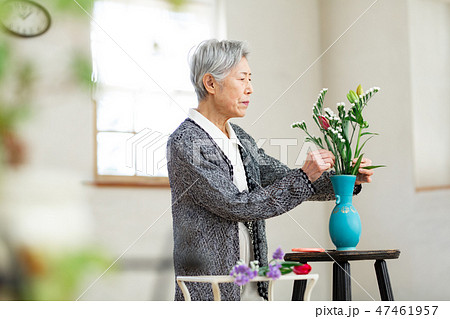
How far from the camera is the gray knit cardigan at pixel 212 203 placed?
1.47m

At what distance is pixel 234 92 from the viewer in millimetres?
1647

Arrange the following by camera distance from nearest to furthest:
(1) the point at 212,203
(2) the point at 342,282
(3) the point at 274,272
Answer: (3) the point at 274,272 → (2) the point at 342,282 → (1) the point at 212,203

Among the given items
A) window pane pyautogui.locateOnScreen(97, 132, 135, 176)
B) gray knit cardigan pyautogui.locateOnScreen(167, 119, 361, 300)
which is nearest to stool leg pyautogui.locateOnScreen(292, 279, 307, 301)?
gray knit cardigan pyautogui.locateOnScreen(167, 119, 361, 300)

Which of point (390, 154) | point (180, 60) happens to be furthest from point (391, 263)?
point (180, 60)

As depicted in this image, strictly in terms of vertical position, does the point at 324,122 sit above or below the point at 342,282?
above

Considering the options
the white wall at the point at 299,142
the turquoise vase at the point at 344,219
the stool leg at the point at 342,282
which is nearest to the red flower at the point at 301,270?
the stool leg at the point at 342,282

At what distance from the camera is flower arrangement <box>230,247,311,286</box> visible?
1.19 metres

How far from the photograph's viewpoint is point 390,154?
128 inches

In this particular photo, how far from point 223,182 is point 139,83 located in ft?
5.93

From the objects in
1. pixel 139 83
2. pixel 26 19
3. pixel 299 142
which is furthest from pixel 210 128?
pixel 299 142

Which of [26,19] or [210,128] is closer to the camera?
[210,128]

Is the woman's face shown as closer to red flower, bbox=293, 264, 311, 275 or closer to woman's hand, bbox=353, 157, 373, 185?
woman's hand, bbox=353, 157, 373, 185

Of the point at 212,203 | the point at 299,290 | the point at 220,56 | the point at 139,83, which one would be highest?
the point at 139,83

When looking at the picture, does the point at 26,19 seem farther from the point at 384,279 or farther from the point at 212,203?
the point at 384,279
